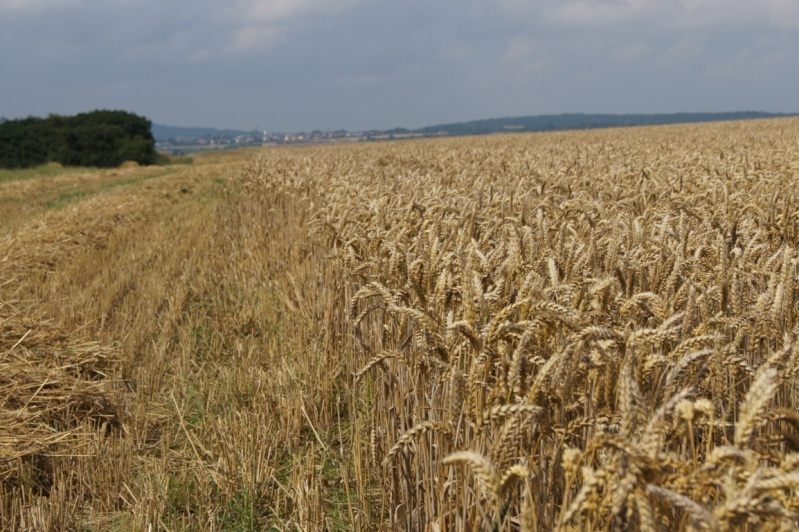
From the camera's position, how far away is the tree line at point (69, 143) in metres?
39.0

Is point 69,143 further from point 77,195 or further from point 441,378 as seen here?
point 441,378

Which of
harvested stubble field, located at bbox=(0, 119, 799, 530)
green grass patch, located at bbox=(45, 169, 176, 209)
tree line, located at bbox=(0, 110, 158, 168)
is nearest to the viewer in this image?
harvested stubble field, located at bbox=(0, 119, 799, 530)

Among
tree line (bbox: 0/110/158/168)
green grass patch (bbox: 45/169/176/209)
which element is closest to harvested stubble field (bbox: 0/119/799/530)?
green grass patch (bbox: 45/169/176/209)

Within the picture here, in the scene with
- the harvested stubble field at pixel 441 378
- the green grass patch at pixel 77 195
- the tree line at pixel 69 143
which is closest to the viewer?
the harvested stubble field at pixel 441 378

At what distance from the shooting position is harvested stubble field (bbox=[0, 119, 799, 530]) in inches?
71.2

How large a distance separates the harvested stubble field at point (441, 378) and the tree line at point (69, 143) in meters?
35.9

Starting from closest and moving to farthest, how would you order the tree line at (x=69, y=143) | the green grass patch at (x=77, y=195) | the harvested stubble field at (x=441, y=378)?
the harvested stubble field at (x=441, y=378), the green grass patch at (x=77, y=195), the tree line at (x=69, y=143)

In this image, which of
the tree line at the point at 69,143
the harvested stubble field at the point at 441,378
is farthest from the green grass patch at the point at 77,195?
the tree line at the point at 69,143

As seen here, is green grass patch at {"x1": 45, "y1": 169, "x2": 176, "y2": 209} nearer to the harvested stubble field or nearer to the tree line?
the harvested stubble field

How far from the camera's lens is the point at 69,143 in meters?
40.8

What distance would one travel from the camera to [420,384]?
301 cm

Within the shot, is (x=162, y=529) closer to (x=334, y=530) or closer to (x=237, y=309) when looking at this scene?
(x=334, y=530)

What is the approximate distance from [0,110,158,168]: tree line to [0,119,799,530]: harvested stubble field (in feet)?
118

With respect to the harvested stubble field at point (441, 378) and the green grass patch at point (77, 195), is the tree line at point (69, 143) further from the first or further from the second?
the harvested stubble field at point (441, 378)
